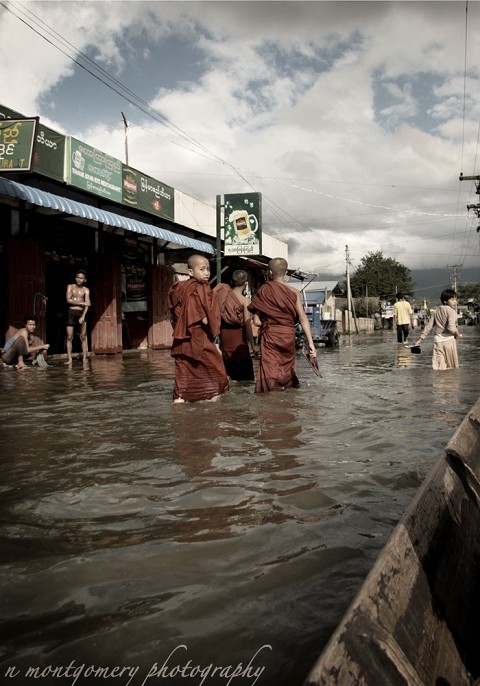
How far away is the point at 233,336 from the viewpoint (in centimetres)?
739

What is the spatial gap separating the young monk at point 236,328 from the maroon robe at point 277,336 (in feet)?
2.46

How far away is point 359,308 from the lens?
61500mm

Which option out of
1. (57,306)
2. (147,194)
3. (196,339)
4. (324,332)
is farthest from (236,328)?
(324,332)

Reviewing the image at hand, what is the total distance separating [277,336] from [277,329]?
9cm

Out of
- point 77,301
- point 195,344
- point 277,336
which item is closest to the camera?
point 195,344

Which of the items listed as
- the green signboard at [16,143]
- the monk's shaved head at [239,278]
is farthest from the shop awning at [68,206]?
the monk's shaved head at [239,278]

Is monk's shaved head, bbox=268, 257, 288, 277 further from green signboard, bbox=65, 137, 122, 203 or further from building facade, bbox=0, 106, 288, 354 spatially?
green signboard, bbox=65, 137, 122, 203

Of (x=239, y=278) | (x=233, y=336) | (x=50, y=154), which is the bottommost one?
(x=233, y=336)

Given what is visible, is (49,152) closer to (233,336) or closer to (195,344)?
(233,336)

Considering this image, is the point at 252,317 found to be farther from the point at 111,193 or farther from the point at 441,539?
the point at 111,193

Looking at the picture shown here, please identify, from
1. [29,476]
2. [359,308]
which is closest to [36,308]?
[29,476]

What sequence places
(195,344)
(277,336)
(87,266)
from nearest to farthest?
(195,344) → (277,336) → (87,266)

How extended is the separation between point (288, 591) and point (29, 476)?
1.76 meters

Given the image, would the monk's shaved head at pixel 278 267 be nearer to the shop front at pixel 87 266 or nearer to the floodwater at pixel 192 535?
the floodwater at pixel 192 535
